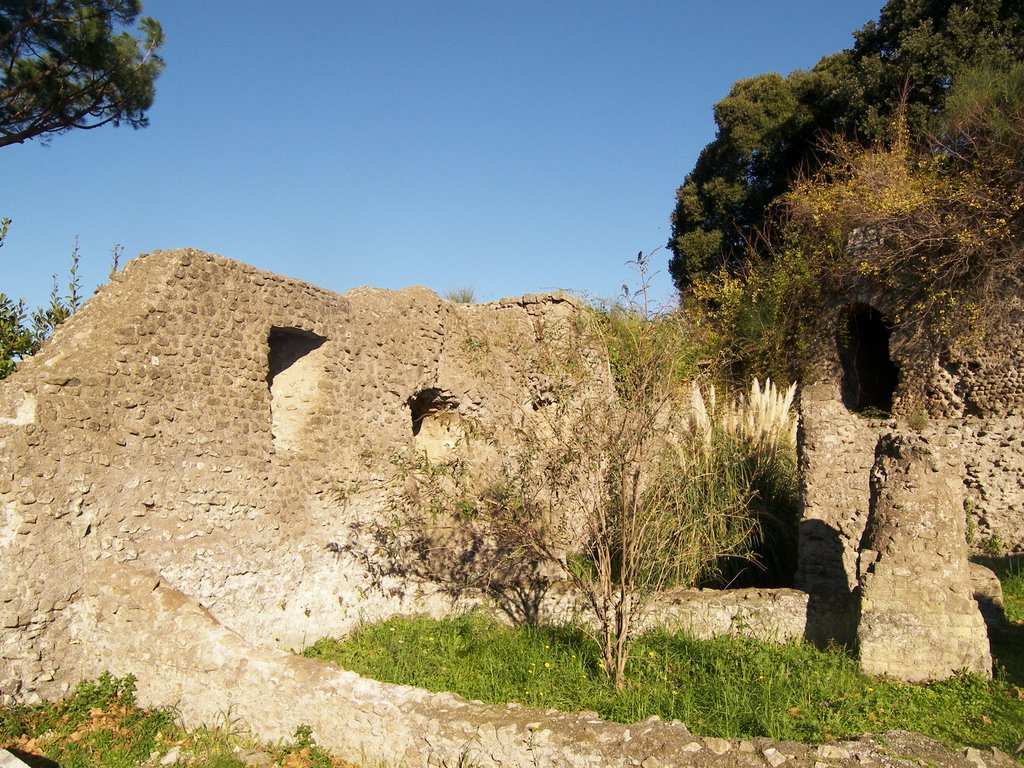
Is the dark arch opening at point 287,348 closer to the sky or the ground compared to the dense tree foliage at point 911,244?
closer to the ground

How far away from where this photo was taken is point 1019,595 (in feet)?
28.0

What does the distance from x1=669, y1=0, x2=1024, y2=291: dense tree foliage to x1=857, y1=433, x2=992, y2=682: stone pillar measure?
418 inches

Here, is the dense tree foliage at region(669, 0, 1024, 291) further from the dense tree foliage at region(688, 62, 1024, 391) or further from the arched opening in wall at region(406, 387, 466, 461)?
the arched opening in wall at region(406, 387, 466, 461)

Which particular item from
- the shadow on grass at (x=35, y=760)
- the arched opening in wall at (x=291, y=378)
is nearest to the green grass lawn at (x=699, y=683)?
the arched opening in wall at (x=291, y=378)

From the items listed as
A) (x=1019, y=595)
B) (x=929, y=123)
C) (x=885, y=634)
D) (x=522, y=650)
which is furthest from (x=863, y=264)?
(x=522, y=650)

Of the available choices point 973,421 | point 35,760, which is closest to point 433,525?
point 35,760

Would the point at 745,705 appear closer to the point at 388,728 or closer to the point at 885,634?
the point at 885,634

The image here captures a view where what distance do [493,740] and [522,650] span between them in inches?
84.6

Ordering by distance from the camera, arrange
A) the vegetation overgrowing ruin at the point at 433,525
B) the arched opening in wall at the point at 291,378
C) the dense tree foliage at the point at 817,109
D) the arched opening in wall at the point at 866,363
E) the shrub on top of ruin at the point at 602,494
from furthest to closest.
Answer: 1. the dense tree foliage at the point at 817,109
2. the arched opening in wall at the point at 866,363
3. the arched opening in wall at the point at 291,378
4. the shrub on top of ruin at the point at 602,494
5. the vegetation overgrowing ruin at the point at 433,525

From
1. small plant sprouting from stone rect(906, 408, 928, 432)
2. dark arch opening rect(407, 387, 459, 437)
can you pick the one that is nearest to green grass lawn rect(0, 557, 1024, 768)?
dark arch opening rect(407, 387, 459, 437)

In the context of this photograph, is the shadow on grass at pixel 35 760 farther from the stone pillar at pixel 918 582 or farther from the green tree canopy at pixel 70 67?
the green tree canopy at pixel 70 67

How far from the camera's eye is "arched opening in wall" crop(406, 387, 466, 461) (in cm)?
841

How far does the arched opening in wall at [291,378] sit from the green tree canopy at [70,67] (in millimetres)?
5593

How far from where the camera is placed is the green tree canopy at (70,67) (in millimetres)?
10633
